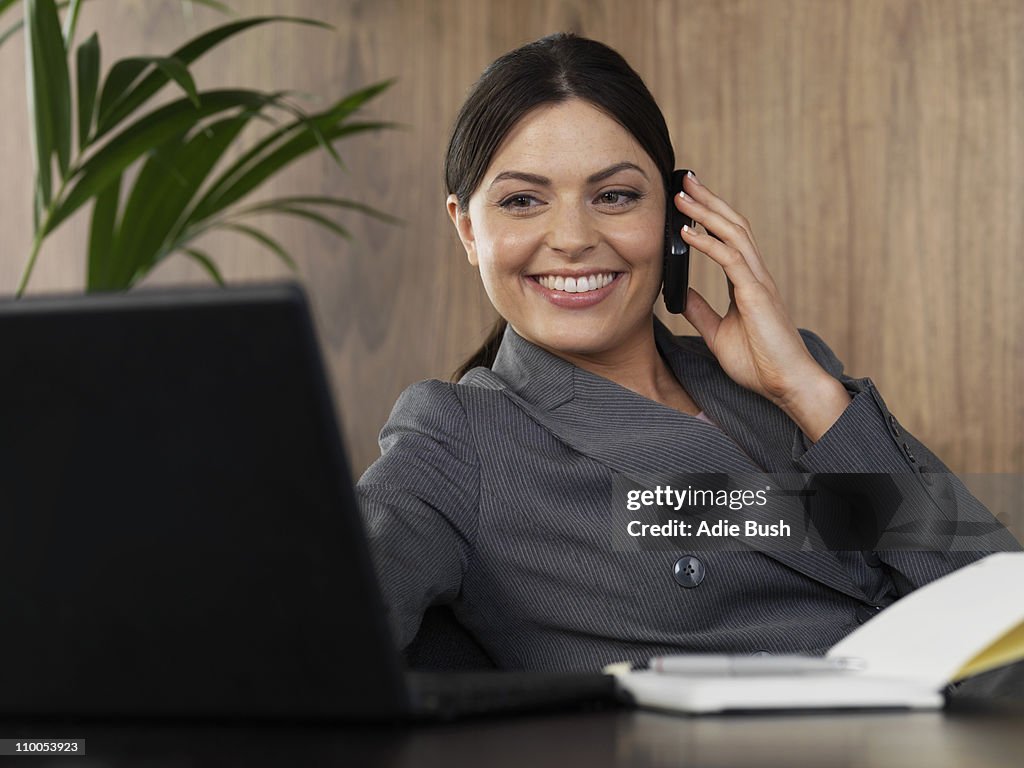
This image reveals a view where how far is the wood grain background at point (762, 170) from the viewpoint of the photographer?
2.13 m

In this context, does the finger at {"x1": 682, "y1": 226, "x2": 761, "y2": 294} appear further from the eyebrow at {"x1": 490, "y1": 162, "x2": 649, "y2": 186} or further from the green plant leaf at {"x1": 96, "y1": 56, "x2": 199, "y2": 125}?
the green plant leaf at {"x1": 96, "y1": 56, "x2": 199, "y2": 125}

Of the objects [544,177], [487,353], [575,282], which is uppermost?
[544,177]

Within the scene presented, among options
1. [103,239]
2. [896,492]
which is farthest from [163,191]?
[896,492]

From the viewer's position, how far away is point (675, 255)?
144cm

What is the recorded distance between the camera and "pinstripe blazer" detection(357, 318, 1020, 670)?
1.20m

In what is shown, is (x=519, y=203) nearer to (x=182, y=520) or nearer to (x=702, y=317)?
(x=702, y=317)

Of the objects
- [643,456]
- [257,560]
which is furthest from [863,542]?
[257,560]

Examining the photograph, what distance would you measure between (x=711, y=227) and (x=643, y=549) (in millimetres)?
429

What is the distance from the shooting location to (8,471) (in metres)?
0.51

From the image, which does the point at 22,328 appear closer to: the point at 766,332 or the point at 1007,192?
the point at 766,332

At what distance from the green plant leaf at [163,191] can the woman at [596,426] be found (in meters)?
0.57

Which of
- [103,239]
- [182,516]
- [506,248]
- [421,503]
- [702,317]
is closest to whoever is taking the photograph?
[182,516]

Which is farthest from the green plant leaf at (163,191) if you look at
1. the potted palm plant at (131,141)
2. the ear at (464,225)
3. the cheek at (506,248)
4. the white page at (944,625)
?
the white page at (944,625)

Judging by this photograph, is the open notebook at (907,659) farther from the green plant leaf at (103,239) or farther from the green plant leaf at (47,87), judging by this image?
the green plant leaf at (103,239)
